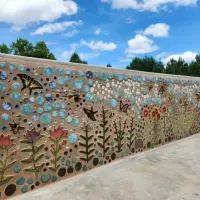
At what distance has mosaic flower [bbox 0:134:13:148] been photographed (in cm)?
274

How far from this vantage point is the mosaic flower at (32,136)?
2.98 meters

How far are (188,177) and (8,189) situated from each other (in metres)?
2.68

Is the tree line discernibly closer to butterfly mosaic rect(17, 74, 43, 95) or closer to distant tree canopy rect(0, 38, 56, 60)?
distant tree canopy rect(0, 38, 56, 60)

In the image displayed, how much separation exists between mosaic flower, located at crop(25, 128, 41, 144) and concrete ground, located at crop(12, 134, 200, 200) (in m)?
0.71

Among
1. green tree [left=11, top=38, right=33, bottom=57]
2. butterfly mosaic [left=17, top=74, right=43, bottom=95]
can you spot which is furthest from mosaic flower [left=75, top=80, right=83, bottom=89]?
green tree [left=11, top=38, right=33, bottom=57]

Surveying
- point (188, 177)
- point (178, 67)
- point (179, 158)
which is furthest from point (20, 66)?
point (178, 67)

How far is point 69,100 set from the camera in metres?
3.46

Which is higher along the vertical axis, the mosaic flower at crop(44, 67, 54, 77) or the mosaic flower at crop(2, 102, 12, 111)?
the mosaic flower at crop(44, 67, 54, 77)

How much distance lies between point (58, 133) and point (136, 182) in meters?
1.39

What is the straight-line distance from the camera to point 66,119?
11.2 feet

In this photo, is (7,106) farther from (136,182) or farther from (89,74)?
(136,182)

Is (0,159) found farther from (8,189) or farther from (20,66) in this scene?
(20,66)

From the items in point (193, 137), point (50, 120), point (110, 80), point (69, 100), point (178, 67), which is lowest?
point (193, 137)

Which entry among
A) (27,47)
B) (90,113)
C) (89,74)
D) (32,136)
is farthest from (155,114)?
(27,47)
